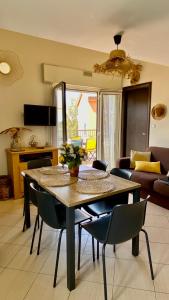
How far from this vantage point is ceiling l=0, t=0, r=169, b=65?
1.63m

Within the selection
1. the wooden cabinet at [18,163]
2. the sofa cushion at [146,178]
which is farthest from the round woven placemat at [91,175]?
the wooden cabinet at [18,163]

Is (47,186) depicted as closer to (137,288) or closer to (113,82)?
(137,288)

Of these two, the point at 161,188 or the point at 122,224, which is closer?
the point at 122,224

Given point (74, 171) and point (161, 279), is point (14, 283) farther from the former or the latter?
point (161, 279)

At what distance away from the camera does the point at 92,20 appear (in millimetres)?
1887

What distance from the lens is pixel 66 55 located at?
4180 millimetres

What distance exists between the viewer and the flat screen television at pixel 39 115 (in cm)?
380

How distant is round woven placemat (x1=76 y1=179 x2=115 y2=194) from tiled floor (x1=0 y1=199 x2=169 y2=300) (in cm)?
76

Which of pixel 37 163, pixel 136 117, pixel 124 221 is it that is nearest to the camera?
pixel 124 221

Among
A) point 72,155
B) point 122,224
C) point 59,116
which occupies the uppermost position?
point 59,116

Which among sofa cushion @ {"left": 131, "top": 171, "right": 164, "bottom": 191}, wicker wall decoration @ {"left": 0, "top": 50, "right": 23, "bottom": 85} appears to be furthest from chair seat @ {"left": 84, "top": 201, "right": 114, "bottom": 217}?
wicker wall decoration @ {"left": 0, "top": 50, "right": 23, "bottom": 85}

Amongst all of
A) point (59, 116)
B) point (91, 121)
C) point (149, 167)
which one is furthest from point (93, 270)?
point (91, 121)

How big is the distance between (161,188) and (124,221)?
1.77 metres

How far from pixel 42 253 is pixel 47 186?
76 centimetres
